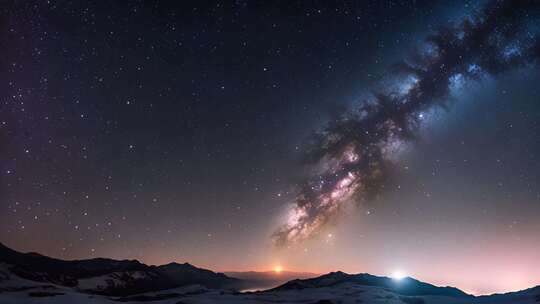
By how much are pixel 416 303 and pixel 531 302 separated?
150 feet

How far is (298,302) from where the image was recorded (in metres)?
144

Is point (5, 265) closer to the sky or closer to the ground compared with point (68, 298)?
closer to the sky

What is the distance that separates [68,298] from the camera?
131250 mm

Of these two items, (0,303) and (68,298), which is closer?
(0,303)

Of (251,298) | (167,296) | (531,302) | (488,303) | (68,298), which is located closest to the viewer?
(531,302)

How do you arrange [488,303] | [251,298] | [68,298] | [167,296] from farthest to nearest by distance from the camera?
[167,296]
[251,298]
[488,303]
[68,298]

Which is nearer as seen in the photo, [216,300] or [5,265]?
[216,300]

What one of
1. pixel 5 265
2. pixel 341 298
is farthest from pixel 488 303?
pixel 5 265

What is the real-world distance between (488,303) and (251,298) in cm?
8305

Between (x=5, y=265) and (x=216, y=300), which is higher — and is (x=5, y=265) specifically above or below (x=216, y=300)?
above

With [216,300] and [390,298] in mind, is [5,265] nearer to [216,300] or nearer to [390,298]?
[216,300]

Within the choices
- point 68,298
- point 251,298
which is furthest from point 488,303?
point 68,298

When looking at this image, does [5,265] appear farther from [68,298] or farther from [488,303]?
[488,303]

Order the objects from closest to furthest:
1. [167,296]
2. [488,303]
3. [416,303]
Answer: [488,303] → [416,303] → [167,296]
